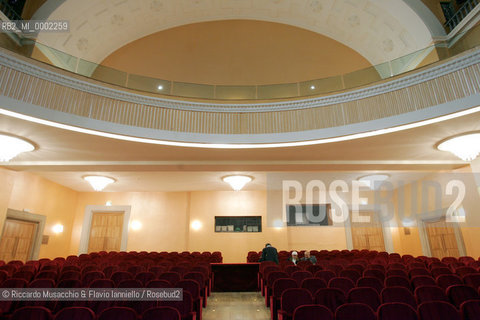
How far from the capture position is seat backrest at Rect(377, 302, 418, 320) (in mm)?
3234

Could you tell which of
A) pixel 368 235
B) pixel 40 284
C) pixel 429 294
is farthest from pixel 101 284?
pixel 368 235

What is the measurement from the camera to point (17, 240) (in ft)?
32.7

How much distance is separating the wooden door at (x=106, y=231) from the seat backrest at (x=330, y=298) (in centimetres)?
1093

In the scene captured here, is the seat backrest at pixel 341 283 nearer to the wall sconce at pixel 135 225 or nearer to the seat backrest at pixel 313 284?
the seat backrest at pixel 313 284

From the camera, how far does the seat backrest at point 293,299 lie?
391 cm

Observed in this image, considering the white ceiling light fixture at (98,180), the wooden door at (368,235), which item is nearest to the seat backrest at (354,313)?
the white ceiling light fixture at (98,180)

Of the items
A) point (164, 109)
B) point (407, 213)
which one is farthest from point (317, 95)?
point (407, 213)

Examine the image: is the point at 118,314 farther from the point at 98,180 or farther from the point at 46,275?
the point at 98,180

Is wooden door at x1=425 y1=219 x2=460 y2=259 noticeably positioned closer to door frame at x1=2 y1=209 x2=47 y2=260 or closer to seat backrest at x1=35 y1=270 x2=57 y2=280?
seat backrest at x1=35 y1=270 x2=57 y2=280

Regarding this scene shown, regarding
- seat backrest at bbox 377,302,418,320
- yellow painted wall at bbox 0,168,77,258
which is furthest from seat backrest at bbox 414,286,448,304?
yellow painted wall at bbox 0,168,77,258

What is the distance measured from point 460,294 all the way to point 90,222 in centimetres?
1322

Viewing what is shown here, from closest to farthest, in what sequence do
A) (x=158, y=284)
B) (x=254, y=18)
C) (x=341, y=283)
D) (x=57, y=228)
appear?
(x=158, y=284) → (x=341, y=283) → (x=57, y=228) → (x=254, y=18)

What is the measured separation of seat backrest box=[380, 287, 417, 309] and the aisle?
77.9 inches

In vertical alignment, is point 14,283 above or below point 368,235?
below
